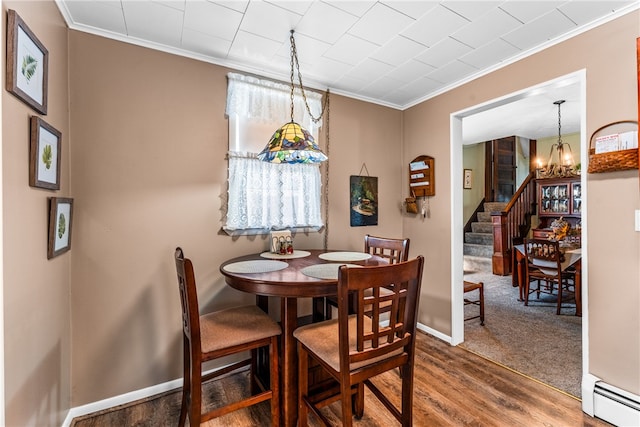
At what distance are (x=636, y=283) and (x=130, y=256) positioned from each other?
317 cm

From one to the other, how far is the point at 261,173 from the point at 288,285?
123 centimetres

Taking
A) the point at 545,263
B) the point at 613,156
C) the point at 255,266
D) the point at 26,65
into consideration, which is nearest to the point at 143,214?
the point at 255,266

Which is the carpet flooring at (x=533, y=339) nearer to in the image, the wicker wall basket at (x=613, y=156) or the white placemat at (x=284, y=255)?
the wicker wall basket at (x=613, y=156)

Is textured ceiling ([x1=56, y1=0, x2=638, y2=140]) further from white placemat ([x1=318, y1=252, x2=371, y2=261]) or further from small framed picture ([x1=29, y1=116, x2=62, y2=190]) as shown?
white placemat ([x1=318, y1=252, x2=371, y2=261])

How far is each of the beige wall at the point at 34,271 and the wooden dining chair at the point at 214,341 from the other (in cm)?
60

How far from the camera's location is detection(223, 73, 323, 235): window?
235cm

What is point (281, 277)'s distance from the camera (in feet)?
5.26

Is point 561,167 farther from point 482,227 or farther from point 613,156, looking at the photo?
point 613,156

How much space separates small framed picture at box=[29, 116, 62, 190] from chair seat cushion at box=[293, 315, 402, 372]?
4.82ft

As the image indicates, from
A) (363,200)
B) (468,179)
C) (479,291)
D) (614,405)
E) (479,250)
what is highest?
(468,179)

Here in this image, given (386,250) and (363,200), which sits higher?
(363,200)

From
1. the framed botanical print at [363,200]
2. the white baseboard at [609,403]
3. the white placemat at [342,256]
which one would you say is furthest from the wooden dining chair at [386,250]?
the white baseboard at [609,403]

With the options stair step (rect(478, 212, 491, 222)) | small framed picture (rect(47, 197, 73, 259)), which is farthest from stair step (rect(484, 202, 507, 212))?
small framed picture (rect(47, 197, 73, 259))

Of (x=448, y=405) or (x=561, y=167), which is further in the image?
(x=561, y=167)
